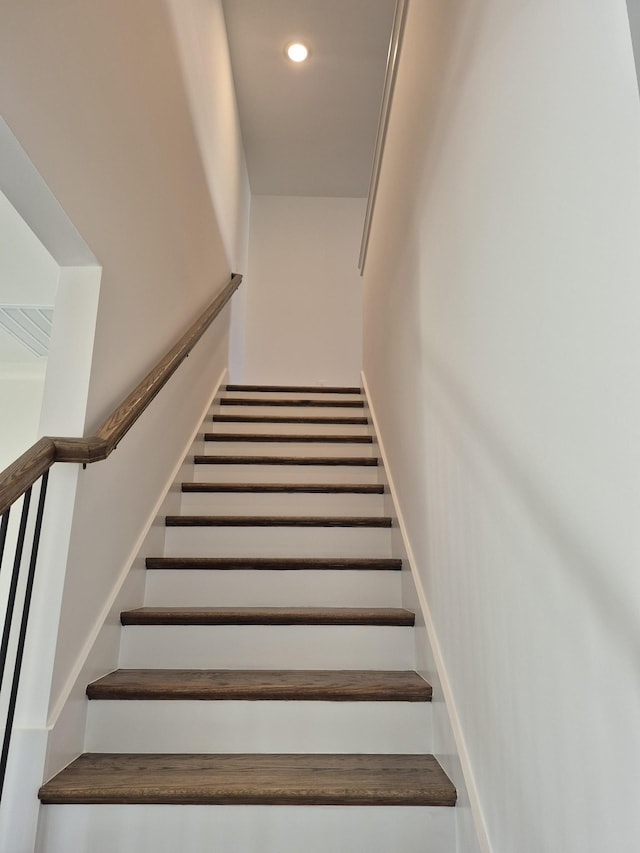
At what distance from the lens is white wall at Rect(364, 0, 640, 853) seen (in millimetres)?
719

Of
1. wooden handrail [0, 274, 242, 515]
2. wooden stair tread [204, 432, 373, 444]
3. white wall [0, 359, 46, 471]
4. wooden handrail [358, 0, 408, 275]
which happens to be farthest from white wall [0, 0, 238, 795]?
white wall [0, 359, 46, 471]

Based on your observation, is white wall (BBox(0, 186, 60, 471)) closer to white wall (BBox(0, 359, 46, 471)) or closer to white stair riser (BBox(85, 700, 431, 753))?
white wall (BBox(0, 359, 46, 471))

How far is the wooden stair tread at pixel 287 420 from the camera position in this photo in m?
3.61

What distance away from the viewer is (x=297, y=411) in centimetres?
396

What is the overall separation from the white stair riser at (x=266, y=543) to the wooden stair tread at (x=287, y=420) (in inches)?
46.8

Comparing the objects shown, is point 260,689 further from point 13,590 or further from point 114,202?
point 114,202

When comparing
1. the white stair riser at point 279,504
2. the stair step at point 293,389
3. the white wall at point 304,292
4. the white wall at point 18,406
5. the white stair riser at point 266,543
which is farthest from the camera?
the white wall at point 304,292

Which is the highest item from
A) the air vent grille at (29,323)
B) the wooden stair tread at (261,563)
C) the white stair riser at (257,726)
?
the air vent grille at (29,323)

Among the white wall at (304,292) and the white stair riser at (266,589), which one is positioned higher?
the white wall at (304,292)

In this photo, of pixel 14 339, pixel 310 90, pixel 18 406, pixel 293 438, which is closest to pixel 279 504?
pixel 293 438

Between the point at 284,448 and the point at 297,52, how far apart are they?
286 cm

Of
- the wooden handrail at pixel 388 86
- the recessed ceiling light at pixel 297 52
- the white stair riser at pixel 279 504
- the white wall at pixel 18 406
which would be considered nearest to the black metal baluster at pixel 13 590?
the white stair riser at pixel 279 504

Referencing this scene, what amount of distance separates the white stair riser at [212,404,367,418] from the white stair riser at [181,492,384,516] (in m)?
1.09

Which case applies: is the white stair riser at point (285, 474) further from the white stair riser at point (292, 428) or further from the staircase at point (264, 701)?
the white stair riser at point (292, 428)
